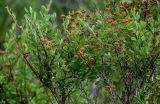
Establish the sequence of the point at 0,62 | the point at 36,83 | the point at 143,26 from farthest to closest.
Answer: the point at 36,83, the point at 0,62, the point at 143,26

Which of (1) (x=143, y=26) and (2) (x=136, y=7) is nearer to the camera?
(1) (x=143, y=26)

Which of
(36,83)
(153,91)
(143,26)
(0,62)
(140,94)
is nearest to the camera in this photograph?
(143,26)

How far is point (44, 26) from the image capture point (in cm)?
524

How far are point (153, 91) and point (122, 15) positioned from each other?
103 centimetres

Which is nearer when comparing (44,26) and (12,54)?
(44,26)

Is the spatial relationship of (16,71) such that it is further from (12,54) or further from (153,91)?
(153,91)

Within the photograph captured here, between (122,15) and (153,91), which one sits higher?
(122,15)

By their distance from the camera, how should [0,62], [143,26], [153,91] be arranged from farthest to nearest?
[0,62] → [153,91] → [143,26]

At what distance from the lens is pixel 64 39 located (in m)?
5.18

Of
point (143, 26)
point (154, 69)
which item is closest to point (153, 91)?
point (154, 69)

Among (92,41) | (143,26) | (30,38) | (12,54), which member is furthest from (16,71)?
(143,26)

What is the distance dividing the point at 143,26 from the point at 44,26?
122cm

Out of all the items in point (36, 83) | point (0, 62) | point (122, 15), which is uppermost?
point (122, 15)

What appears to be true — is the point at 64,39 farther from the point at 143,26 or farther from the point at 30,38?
the point at 143,26
